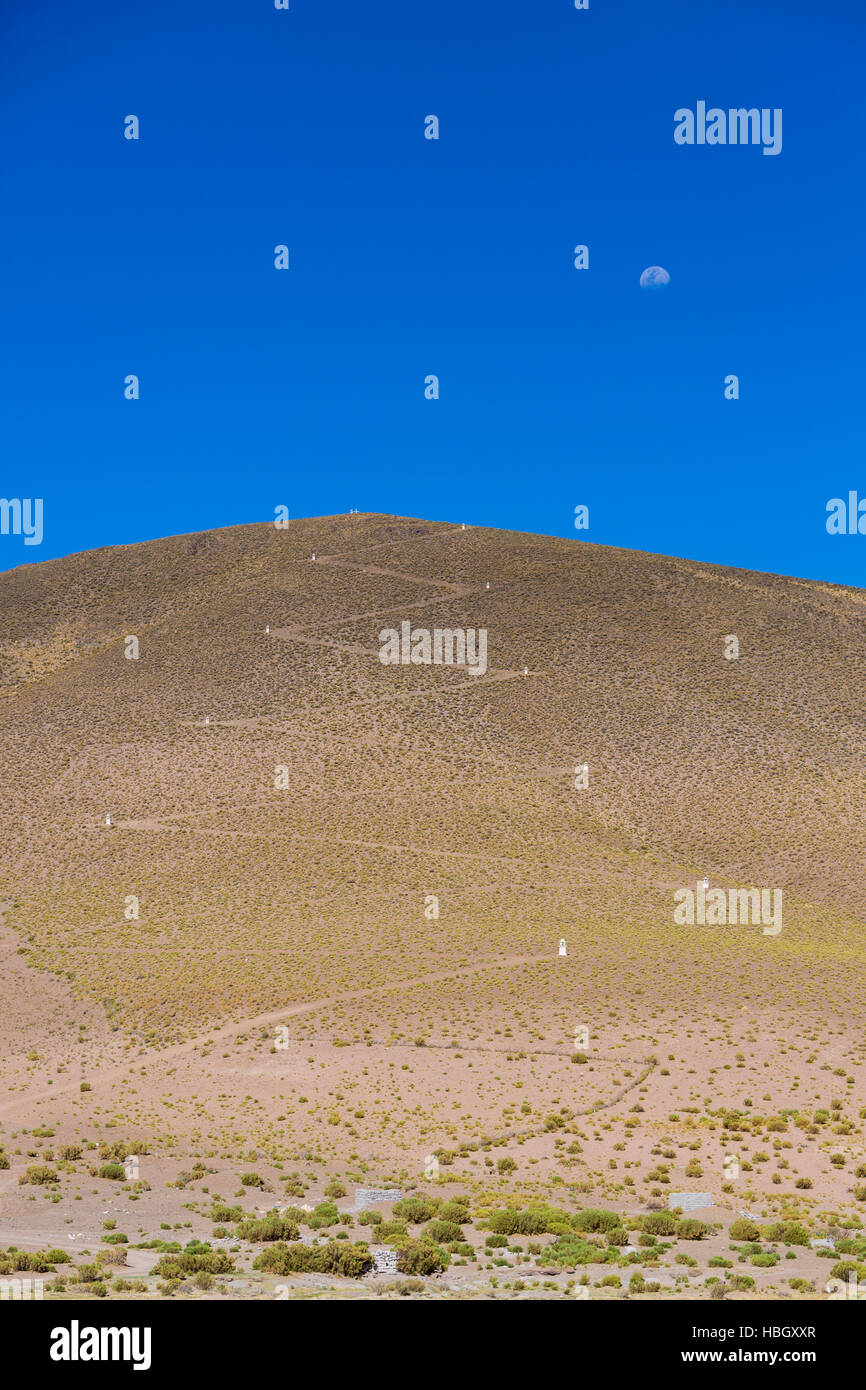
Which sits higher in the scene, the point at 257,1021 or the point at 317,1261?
the point at 257,1021

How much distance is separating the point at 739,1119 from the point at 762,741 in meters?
41.7

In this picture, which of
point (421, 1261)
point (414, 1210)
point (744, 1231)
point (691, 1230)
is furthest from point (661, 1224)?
point (421, 1261)

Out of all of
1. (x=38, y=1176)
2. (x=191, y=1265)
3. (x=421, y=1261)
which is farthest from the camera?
(x=38, y=1176)

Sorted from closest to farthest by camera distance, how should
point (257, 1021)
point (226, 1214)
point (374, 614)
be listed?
point (226, 1214), point (257, 1021), point (374, 614)

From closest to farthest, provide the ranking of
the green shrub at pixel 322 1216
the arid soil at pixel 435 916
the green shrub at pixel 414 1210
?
the green shrub at pixel 322 1216 → the green shrub at pixel 414 1210 → the arid soil at pixel 435 916

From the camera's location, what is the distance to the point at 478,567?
90000mm

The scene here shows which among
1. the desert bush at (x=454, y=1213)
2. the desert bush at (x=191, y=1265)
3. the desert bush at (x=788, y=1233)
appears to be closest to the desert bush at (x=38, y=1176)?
the desert bush at (x=191, y=1265)

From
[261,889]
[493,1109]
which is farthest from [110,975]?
[493,1109]

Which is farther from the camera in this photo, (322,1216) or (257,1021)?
(257,1021)

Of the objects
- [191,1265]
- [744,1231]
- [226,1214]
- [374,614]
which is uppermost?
[374,614]

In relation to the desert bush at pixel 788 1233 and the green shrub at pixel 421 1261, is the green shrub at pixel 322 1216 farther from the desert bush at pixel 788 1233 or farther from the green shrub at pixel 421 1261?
the desert bush at pixel 788 1233

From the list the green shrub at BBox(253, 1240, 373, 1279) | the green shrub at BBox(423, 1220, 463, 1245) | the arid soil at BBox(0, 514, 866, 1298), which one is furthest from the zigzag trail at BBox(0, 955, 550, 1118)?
the green shrub at BBox(253, 1240, 373, 1279)

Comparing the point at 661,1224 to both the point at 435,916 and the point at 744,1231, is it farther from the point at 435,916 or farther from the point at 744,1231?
the point at 435,916

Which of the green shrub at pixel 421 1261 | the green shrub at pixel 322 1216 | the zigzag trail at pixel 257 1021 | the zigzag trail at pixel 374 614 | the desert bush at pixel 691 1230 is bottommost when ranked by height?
the desert bush at pixel 691 1230
